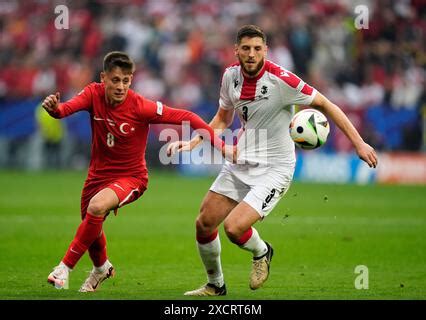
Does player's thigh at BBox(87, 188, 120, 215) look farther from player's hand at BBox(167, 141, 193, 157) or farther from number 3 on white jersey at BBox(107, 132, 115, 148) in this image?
player's hand at BBox(167, 141, 193, 157)

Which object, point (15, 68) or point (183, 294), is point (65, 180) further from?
point (183, 294)

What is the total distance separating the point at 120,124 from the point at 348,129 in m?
2.15

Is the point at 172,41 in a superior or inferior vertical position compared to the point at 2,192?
superior

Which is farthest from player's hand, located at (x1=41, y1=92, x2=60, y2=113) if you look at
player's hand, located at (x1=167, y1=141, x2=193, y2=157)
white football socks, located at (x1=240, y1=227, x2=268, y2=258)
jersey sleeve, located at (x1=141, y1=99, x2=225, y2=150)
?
white football socks, located at (x1=240, y1=227, x2=268, y2=258)

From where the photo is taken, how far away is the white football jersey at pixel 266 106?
8.59 meters

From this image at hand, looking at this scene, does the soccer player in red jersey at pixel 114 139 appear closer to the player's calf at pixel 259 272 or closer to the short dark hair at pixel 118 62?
the short dark hair at pixel 118 62

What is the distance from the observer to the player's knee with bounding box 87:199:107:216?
27.5 feet

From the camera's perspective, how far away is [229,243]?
1341 centimetres

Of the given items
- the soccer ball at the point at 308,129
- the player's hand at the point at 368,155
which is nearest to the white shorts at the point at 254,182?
the soccer ball at the point at 308,129

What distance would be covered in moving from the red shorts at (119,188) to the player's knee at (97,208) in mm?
214

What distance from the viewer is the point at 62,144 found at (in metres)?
24.6

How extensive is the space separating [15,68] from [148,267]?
16.1 metres

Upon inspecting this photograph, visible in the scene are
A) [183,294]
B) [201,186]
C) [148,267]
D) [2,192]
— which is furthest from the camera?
[201,186]
